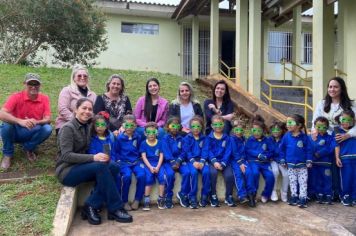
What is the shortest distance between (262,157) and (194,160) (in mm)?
958

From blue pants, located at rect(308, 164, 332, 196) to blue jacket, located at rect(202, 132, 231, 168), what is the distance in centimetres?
125

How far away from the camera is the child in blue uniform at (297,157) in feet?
17.4

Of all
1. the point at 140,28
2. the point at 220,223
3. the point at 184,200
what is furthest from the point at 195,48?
the point at 220,223

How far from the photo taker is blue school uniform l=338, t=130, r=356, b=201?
534 cm

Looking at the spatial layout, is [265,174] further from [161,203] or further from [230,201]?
[161,203]

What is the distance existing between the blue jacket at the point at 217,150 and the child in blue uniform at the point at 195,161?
0.07m

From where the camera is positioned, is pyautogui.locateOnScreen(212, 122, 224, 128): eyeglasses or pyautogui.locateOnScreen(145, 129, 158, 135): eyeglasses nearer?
pyautogui.locateOnScreen(145, 129, 158, 135): eyeglasses

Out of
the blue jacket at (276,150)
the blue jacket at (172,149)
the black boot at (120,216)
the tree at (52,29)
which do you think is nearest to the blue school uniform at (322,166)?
the blue jacket at (276,150)

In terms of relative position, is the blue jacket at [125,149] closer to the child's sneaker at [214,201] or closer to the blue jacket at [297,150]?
the child's sneaker at [214,201]

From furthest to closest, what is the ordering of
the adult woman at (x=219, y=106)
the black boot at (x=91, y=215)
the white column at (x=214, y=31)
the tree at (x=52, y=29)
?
the white column at (x=214, y=31)
the tree at (x=52, y=29)
the adult woman at (x=219, y=106)
the black boot at (x=91, y=215)

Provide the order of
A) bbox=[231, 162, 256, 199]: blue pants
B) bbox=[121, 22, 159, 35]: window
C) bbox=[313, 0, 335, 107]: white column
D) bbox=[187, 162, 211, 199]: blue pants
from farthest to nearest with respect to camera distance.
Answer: bbox=[121, 22, 159, 35]: window
bbox=[313, 0, 335, 107]: white column
bbox=[231, 162, 256, 199]: blue pants
bbox=[187, 162, 211, 199]: blue pants

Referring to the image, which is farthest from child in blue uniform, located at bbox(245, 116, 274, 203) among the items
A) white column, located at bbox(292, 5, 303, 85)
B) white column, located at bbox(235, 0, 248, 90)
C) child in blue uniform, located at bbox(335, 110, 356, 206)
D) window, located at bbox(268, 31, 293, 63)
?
window, located at bbox(268, 31, 293, 63)

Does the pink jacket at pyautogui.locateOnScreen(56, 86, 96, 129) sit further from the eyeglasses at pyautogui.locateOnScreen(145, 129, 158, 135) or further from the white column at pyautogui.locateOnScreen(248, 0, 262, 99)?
the white column at pyautogui.locateOnScreen(248, 0, 262, 99)

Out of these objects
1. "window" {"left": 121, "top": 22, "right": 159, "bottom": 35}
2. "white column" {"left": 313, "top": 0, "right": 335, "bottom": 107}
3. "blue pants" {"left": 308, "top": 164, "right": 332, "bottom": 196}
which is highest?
"window" {"left": 121, "top": 22, "right": 159, "bottom": 35}
